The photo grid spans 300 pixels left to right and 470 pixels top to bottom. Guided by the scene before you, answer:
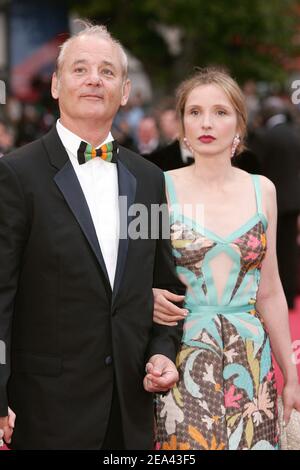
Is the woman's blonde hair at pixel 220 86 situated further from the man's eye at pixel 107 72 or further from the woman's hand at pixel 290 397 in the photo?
the woman's hand at pixel 290 397

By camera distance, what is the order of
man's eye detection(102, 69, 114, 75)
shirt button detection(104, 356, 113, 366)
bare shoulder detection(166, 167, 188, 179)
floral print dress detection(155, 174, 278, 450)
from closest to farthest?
shirt button detection(104, 356, 113, 366), man's eye detection(102, 69, 114, 75), floral print dress detection(155, 174, 278, 450), bare shoulder detection(166, 167, 188, 179)

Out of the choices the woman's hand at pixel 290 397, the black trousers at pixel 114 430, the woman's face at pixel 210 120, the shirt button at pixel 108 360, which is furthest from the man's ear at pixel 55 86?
the woman's hand at pixel 290 397

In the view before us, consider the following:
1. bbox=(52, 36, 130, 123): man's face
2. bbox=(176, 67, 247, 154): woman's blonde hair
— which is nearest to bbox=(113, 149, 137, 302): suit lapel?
bbox=(52, 36, 130, 123): man's face

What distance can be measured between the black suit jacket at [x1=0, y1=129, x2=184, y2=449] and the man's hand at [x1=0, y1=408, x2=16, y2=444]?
0.04 metres

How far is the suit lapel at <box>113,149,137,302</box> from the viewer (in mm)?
2908

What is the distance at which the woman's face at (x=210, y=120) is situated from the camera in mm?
3486

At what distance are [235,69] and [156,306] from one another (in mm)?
23754

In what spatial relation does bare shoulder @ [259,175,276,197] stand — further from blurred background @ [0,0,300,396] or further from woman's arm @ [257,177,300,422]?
blurred background @ [0,0,300,396]

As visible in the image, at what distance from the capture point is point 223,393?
330 centimetres

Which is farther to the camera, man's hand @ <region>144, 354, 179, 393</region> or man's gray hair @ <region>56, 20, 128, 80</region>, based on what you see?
man's gray hair @ <region>56, 20, 128, 80</region>

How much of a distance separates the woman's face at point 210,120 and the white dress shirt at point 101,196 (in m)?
0.62
